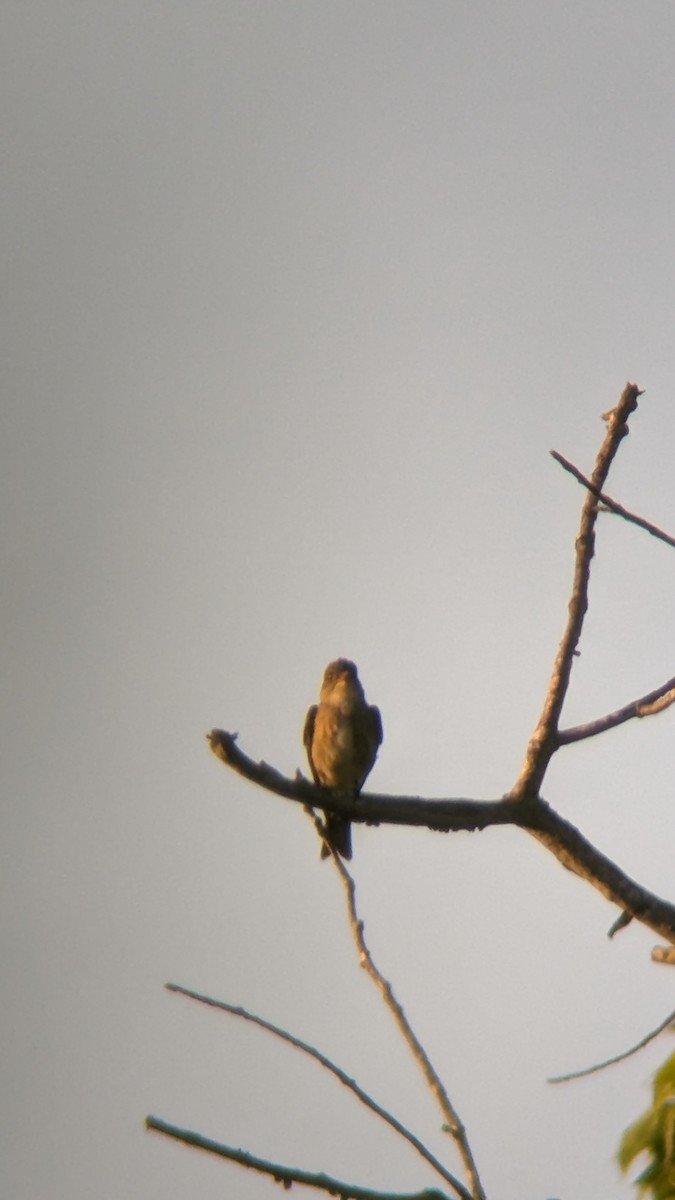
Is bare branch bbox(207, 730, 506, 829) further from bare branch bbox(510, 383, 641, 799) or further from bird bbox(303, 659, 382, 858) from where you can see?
bird bbox(303, 659, 382, 858)

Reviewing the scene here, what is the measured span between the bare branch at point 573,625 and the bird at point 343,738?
5.63 metres

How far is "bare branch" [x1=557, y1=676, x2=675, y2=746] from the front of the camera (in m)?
4.82

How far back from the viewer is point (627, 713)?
4.93 m

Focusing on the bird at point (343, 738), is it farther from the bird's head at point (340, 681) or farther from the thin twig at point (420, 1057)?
the thin twig at point (420, 1057)

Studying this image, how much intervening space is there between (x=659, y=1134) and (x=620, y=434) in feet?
8.03

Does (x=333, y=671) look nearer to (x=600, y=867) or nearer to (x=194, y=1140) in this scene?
(x=600, y=867)

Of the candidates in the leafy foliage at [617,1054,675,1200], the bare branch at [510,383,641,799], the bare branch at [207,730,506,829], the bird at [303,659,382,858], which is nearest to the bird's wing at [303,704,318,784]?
the bird at [303,659,382,858]

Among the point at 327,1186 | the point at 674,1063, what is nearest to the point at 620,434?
the point at 674,1063

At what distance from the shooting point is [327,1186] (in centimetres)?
320

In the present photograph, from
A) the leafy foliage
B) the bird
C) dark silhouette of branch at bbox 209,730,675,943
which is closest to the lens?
the leafy foliage

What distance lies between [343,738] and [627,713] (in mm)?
5775

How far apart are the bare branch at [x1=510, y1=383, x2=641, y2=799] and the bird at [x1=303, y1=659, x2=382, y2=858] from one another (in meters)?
5.63

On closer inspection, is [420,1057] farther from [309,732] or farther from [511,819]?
[309,732]

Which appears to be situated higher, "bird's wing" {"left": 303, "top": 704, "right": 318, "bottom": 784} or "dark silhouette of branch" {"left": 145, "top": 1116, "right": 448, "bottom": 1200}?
"bird's wing" {"left": 303, "top": 704, "right": 318, "bottom": 784}
